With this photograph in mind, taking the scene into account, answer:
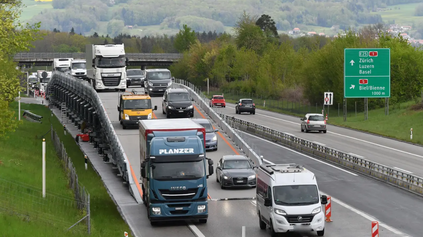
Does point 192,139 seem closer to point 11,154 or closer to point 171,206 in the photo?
point 171,206

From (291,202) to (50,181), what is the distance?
48.8 feet

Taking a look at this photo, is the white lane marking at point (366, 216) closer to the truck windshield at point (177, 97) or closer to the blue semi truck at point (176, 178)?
the blue semi truck at point (176, 178)

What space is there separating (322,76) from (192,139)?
6996cm

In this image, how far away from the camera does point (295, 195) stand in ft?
76.1

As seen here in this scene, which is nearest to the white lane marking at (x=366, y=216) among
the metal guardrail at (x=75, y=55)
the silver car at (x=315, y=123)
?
the silver car at (x=315, y=123)

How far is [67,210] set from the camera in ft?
85.8

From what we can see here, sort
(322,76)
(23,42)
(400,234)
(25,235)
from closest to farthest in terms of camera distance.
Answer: (25,235) < (400,234) < (23,42) < (322,76)

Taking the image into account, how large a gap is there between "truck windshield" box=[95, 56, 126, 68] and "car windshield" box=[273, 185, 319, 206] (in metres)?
39.8

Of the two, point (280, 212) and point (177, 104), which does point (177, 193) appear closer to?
point (280, 212)

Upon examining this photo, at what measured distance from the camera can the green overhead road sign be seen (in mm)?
64625

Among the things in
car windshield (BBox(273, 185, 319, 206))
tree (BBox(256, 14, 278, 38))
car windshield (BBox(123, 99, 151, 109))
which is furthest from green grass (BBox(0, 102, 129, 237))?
tree (BBox(256, 14, 278, 38))

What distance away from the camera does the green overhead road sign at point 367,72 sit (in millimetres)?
64625

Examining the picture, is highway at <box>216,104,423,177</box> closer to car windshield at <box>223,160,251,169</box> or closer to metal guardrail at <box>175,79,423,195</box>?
metal guardrail at <box>175,79,423,195</box>

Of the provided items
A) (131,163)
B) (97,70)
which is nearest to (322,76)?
(97,70)
